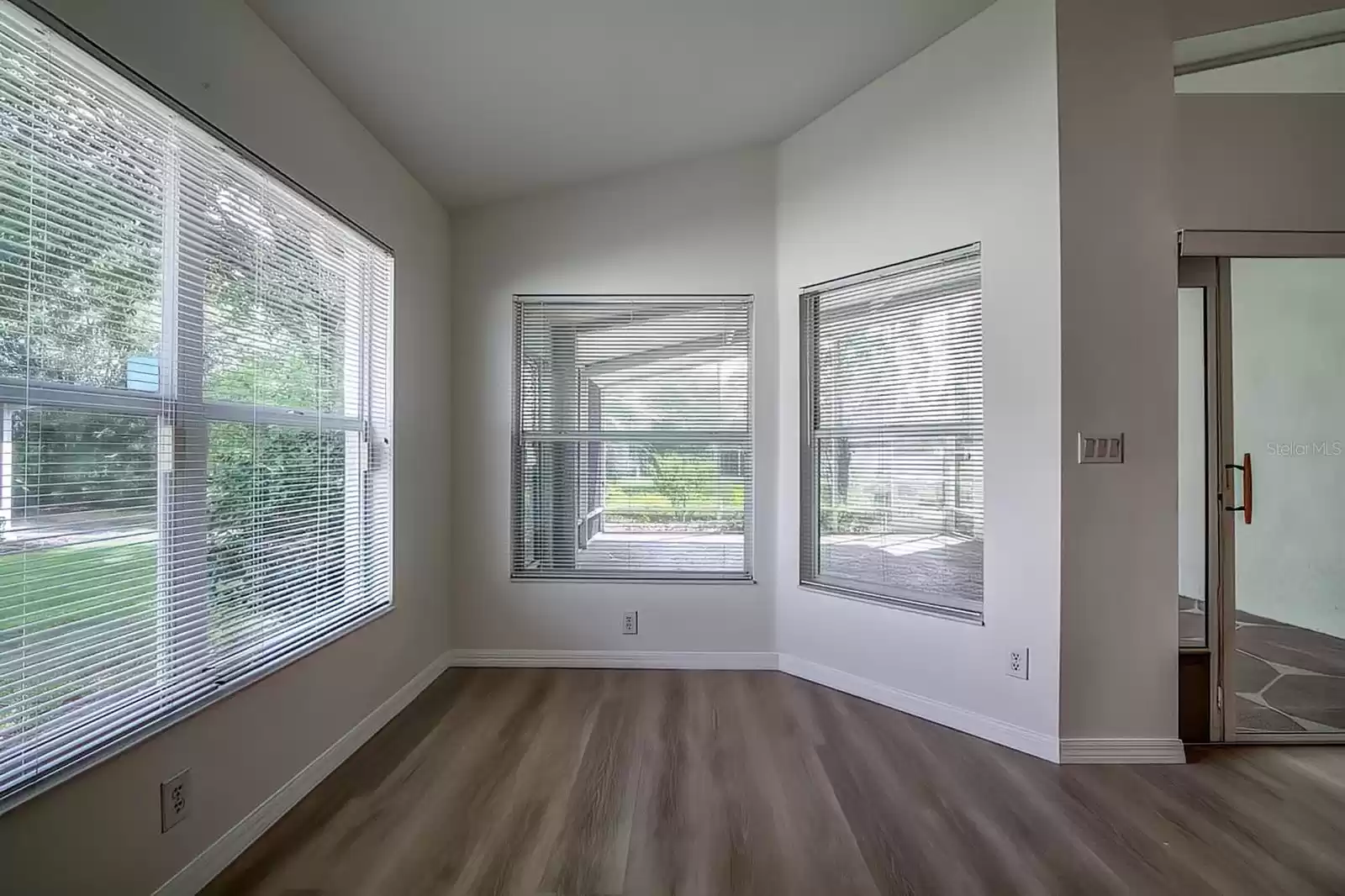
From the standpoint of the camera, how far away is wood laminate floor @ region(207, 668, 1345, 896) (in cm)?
176

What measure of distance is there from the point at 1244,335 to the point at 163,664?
393 centimetres

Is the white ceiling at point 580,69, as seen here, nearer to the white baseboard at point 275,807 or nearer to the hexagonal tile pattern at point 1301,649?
the white baseboard at point 275,807

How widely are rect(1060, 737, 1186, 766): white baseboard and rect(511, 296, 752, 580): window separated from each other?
1645 millimetres

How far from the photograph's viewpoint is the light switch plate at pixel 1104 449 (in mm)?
2428

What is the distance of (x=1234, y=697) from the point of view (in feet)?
8.41

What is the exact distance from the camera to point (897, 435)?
120 inches

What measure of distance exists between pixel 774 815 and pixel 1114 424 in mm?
1945

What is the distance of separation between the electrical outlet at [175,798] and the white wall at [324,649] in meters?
0.02

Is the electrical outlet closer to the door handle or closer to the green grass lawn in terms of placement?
the green grass lawn

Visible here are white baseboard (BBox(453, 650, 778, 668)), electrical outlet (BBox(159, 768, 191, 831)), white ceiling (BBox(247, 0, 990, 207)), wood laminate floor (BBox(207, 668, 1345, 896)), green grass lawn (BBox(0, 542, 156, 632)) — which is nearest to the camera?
green grass lawn (BBox(0, 542, 156, 632))

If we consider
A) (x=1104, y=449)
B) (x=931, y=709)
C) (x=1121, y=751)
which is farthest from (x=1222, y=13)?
(x=931, y=709)

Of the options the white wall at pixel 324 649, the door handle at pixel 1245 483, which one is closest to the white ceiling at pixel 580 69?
the white wall at pixel 324 649

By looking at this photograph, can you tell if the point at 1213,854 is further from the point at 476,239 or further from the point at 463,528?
the point at 476,239

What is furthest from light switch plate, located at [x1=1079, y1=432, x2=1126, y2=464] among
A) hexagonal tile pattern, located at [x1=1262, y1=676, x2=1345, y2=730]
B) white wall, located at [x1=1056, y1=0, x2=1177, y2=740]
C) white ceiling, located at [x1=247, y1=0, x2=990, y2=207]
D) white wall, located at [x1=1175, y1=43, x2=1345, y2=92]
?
white ceiling, located at [x1=247, y1=0, x2=990, y2=207]
